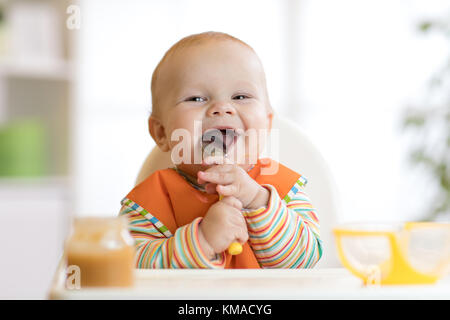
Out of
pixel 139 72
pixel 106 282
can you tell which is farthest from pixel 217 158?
pixel 139 72

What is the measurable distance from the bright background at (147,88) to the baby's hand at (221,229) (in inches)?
73.3

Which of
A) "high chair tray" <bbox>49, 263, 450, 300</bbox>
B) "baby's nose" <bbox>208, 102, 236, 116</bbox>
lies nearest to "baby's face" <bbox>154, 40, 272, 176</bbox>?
"baby's nose" <bbox>208, 102, 236, 116</bbox>

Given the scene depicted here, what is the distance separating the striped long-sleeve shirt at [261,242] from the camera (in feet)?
2.61

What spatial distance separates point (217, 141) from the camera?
0.96 m

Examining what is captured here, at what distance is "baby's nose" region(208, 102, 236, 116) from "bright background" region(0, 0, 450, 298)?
1.73 meters

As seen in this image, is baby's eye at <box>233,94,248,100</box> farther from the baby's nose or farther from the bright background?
the bright background

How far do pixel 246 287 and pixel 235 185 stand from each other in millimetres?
289

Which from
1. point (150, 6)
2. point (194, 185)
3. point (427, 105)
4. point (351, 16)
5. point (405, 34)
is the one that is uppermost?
point (150, 6)

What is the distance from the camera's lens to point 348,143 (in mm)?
3266

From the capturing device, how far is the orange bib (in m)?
0.98

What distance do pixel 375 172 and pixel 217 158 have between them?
231 cm

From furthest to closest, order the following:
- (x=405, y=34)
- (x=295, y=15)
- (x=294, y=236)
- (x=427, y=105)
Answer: (x=295, y=15) → (x=405, y=34) → (x=427, y=105) → (x=294, y=236)

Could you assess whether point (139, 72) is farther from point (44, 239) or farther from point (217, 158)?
point (217, 158)

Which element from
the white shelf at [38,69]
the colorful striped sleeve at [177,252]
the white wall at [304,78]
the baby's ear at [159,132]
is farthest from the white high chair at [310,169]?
the white shelf at [38,69]
